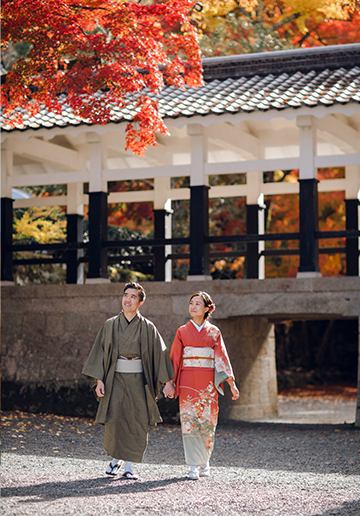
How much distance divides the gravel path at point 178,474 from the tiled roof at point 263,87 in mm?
4031

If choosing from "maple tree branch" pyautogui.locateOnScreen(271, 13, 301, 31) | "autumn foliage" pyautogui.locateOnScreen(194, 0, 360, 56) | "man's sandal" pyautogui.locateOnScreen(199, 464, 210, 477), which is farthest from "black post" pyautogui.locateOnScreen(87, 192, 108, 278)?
"maple tree branch" pyautogui.locateOnScreen(271, 13, 301, 31)

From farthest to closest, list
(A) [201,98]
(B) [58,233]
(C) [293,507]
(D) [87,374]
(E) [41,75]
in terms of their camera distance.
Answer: (B) [58,233] < (A) [201,98] < (E) [41,75] < (D) [87,374] < (C) [293,507]

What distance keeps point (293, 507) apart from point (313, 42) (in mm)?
13977

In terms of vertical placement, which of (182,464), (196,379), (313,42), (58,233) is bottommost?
(182,464)

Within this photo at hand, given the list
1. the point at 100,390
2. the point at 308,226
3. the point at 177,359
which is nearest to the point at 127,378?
the point at 100,390

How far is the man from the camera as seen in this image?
5688 mm

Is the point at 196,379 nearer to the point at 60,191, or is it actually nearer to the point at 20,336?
the point at 20,336

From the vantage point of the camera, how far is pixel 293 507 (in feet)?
15.9

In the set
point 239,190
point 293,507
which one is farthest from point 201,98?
point 293,507

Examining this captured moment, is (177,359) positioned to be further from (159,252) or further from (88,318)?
(159,252)

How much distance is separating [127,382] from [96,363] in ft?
0.97

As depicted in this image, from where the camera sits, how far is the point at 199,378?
5926 mm

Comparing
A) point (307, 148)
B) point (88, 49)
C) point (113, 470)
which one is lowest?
point (113, 470)

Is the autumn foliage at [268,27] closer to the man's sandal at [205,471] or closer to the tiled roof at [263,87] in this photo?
the tiled roof at [263,87]
